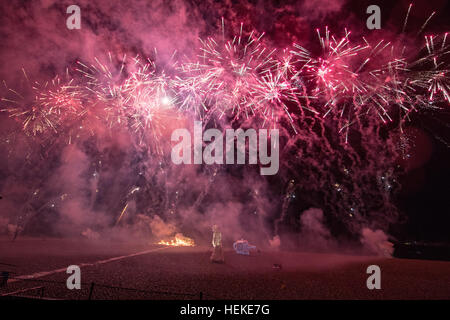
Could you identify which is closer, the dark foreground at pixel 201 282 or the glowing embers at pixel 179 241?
the dark foreground at pixel 201 282

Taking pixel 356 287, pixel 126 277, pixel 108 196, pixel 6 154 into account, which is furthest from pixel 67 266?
pixel 108 196

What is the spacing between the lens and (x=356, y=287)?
42.3 feet

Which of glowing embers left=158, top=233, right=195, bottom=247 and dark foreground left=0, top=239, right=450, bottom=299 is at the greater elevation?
dark foreground left=0, top=239, right=450, bottom=299

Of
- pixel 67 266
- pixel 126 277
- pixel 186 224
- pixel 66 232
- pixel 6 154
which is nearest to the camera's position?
pixel 126 277

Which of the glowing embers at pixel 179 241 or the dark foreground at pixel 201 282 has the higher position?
the dark foreground at pixel 201 282

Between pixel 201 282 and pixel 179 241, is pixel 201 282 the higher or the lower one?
the higher one

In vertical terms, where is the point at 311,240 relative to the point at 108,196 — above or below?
below

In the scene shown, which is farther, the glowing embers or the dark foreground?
Answer: the glowing embers

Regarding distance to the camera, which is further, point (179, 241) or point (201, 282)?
point (179, 241)
